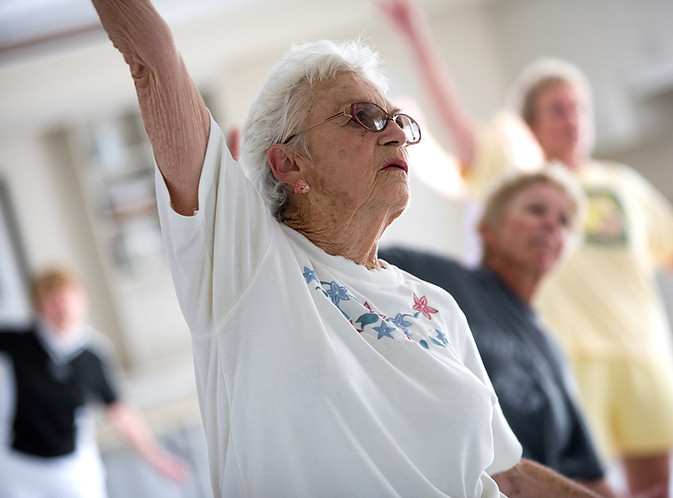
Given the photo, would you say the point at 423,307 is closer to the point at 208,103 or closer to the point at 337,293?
the point at 337,293

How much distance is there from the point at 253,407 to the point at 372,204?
0.72ft

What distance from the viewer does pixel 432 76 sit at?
1.67m

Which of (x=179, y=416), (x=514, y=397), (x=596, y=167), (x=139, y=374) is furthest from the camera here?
(x=139, y=374)

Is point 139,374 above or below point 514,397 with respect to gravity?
below

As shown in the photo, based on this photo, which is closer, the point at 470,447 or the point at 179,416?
the point at 470,447

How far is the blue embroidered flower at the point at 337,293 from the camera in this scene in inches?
26.9

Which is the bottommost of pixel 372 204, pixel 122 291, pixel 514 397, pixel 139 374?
pixel 139 374

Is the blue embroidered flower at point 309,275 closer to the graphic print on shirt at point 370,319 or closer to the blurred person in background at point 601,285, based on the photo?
the graphic print on shirt at point 370,319

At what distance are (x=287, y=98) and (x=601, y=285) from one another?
4.42ft

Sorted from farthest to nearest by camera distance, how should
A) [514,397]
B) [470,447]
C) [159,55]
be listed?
1. [514,397]
2. [470,447]
3. [159,55]

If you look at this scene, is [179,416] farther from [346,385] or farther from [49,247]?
[346,385]

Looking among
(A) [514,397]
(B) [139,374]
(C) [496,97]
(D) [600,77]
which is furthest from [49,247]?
(A) [514,397]

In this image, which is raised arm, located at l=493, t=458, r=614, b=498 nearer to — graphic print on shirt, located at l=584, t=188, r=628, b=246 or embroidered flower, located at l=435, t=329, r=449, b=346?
embroidered flower, located at l=435, t=329, r=449, b=346

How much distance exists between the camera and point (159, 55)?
59 centimetres
